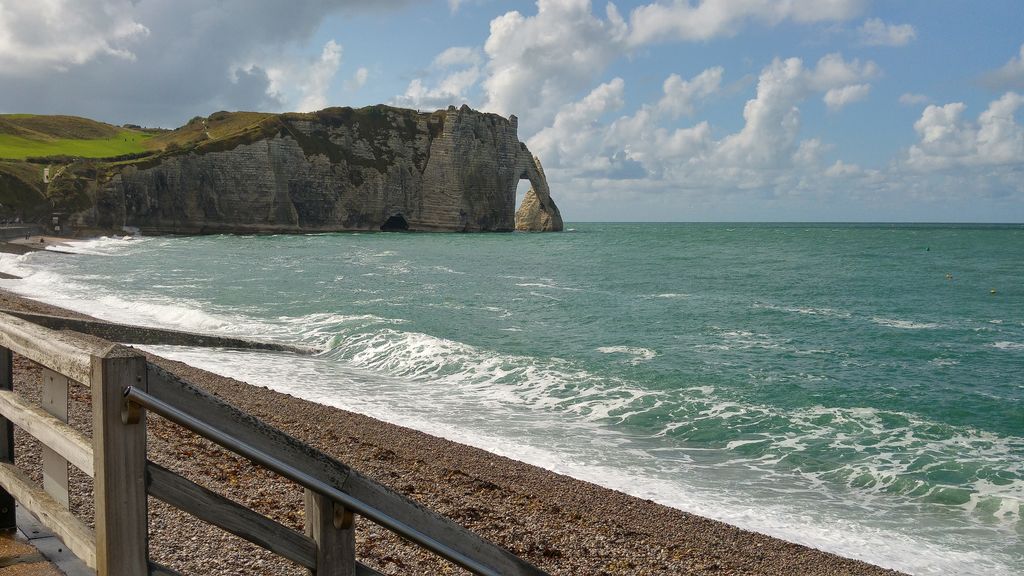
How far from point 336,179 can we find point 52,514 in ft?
355

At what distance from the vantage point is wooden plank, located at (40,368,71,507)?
348 centimetres

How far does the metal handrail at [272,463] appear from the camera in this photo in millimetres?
2643

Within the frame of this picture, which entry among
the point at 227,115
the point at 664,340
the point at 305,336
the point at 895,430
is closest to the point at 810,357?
the point at 664,340

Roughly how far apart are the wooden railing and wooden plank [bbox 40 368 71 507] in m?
0.15

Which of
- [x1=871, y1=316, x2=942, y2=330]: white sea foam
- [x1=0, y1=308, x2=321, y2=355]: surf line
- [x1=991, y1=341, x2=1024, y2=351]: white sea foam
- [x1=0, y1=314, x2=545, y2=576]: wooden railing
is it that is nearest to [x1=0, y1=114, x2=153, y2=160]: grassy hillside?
[x1=0, y1=308, x2=321, y2=355]: surf line

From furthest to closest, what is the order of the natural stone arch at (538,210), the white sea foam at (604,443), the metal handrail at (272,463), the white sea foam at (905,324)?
the natural stone arch at (538,210), the white sea foam at (905,324), the white sea foam at (604,443), the metal handrail at (272,463)

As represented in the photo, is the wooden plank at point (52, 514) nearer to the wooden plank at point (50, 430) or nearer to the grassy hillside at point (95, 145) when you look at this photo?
the wooden plank at point (50, 430)

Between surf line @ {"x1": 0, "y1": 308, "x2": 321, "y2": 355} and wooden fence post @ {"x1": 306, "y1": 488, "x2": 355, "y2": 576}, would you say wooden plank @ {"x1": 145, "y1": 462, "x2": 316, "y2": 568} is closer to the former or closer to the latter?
wooden fence post @ {"x1": 306, "y1": 488, "x2": 355, "y2": 576}

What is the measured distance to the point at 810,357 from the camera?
72.1 feet

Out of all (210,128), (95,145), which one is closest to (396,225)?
(210,128)

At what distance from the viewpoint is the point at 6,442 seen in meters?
4.31

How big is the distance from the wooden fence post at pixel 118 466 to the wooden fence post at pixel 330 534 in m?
0.62

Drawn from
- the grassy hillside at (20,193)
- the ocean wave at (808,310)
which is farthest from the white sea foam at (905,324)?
the grassy hillside at (20,193)

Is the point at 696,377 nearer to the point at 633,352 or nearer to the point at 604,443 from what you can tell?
the point at 633,352
